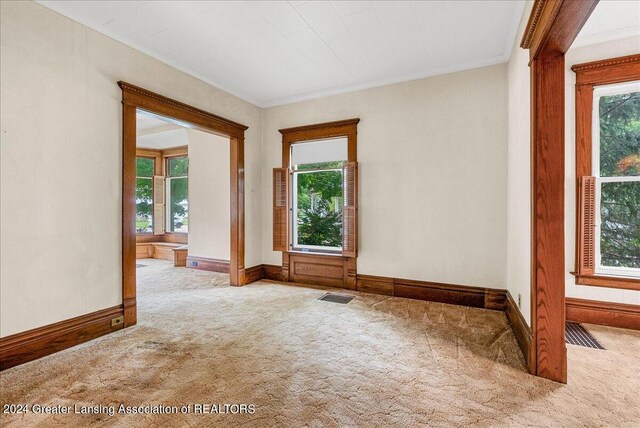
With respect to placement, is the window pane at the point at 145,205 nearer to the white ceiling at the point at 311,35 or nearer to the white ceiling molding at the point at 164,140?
the white ceiling molding at the point at 164,140

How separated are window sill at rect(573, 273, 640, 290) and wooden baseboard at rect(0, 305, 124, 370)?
185 inches

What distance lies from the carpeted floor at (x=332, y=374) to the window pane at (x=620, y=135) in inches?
62.3

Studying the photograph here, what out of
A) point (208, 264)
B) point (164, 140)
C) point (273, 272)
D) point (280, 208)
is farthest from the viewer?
point (164, 140)

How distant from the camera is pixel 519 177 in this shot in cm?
264

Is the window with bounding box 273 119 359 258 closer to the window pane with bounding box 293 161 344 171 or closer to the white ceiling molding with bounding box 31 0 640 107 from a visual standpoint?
the window pane with bounding box 293 161 344 171

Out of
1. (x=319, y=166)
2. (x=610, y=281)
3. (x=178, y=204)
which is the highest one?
(x=319, y=166)

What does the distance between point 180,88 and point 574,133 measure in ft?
14.5

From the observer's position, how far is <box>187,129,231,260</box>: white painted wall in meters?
5.41

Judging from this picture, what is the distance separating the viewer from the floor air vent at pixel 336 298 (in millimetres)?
3750

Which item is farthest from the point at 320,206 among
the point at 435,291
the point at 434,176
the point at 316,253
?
the point at 435,291

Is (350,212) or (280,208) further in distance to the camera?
(280,208)

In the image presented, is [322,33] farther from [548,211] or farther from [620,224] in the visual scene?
[620,224]

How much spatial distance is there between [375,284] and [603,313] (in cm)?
236

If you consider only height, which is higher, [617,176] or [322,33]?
[322,33]
